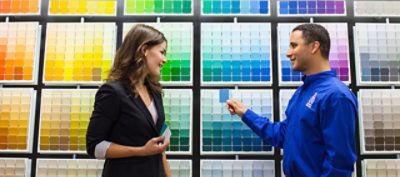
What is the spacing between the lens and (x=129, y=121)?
1666mm

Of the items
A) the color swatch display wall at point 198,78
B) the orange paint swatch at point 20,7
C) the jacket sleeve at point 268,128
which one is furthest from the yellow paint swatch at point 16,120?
the jacket sleeve at point 268,128

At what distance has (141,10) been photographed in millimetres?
2760

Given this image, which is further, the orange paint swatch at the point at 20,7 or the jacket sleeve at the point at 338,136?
the orange paint swatch at the point at 20,7

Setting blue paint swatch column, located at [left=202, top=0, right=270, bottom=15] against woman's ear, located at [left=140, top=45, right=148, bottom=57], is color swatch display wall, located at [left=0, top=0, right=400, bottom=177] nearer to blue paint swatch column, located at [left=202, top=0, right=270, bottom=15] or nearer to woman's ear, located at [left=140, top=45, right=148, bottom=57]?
blue paint swatch column, located at [left=202, top=0, right=270, bottom=15]

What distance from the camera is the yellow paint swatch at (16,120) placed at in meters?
2.65

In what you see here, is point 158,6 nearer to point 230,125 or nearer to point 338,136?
point 230,125

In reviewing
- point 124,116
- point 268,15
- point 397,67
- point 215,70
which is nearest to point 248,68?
point 215,70

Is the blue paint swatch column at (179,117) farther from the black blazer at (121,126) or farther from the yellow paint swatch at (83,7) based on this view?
the black blazer at (121,126)

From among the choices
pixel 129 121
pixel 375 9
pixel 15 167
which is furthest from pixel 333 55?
pixel 15 167

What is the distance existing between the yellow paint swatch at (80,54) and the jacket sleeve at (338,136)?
157 centimetres

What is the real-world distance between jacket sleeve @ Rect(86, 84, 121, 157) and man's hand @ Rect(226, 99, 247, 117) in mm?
992

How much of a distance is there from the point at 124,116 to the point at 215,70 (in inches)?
45.2

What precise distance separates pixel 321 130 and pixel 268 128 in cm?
54

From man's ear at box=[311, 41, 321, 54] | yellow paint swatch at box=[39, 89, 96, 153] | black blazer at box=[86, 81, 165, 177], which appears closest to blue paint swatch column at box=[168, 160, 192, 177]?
yellow paint swatch at box=[39, 89, 96, 153]
